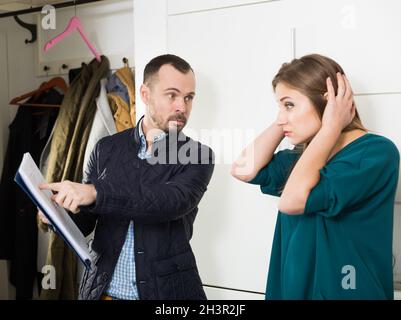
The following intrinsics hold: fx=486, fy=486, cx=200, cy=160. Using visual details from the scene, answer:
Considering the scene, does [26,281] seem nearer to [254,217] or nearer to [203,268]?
[203,268]

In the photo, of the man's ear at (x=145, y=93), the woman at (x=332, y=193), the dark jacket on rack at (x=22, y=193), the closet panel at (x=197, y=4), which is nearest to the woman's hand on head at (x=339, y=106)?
the woman at (x=332, y=193)

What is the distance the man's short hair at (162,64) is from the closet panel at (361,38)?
279 millimetres

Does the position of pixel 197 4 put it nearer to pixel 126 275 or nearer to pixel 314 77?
pixel 314 77

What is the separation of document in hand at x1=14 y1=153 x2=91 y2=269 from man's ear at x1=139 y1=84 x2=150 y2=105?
308mm

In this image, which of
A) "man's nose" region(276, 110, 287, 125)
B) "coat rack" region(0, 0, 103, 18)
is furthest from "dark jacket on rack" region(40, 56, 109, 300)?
"man's nose" region(276, 110, 287, 125)

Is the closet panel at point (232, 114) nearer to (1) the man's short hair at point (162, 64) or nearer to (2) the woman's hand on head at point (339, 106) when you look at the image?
(1) the man's short hair at point (162, 64)

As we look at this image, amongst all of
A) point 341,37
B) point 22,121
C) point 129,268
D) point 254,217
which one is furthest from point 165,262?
point 22,121

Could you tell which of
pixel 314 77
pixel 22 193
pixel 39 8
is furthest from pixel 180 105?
pixel 22 193

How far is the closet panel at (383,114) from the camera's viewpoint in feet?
3.05

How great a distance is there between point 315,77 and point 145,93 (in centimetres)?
42

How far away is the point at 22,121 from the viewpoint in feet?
5.01

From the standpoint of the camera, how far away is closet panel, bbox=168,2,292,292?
103 centimetres

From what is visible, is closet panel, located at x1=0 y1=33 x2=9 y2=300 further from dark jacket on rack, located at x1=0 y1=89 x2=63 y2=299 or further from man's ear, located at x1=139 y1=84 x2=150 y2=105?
man's ear, located at x1=139 y1=84 x2=150 y2=105
